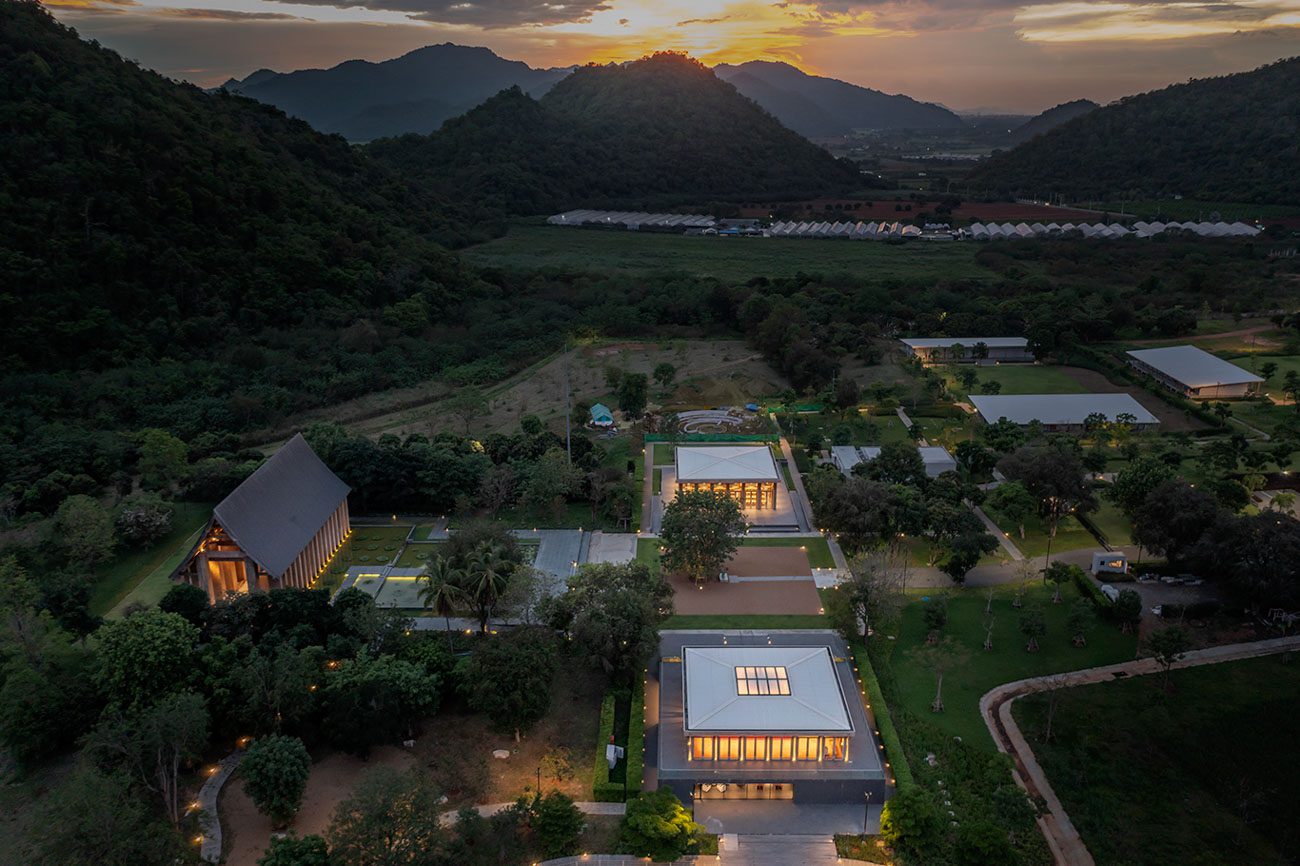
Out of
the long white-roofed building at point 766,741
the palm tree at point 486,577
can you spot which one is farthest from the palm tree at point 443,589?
the long white-roofed building at point 766,741

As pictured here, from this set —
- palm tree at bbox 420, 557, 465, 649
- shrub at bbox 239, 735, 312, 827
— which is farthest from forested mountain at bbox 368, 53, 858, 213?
shrub at bbox 239, 735, 312, 827

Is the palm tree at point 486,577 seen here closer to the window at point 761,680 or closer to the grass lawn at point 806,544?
the window at point 761,680

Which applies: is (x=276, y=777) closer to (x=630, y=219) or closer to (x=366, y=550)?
(x=366, y=550)

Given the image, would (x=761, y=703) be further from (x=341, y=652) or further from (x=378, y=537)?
(x=378, y=537)

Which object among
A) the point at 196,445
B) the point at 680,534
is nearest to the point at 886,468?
the point at 680,534

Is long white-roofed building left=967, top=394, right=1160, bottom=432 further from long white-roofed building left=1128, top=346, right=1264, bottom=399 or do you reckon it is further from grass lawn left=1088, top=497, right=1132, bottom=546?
grass lawn left=1088, top=497, right=1132, bottom=546

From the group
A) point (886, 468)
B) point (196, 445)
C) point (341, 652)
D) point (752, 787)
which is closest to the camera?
point (752, 787)
